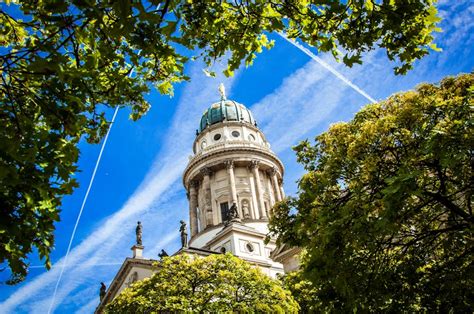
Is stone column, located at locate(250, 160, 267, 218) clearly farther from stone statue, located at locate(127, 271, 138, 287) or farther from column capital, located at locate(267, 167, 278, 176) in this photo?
stone statue, located at locate(127, 271, 138, 287)

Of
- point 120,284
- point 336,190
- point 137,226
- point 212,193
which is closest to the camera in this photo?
point 336,190

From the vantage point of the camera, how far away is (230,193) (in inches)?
1666

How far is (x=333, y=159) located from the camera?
454 inches

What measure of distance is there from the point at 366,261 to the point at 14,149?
8.56 m

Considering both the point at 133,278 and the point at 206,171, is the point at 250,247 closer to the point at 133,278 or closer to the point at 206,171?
the point at 133,278

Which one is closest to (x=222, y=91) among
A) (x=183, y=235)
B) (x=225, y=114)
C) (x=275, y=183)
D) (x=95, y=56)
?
(x=225, y=114)

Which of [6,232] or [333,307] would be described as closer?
[6,232]

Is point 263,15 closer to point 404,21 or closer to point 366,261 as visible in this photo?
point 404,21

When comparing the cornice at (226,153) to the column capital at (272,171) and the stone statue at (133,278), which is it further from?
the stone statue at (133,278)

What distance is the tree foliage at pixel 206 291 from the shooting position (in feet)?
59.0

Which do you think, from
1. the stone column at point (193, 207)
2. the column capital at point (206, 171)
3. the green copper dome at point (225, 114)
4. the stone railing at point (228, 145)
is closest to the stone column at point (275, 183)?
the stone railing at point (228, 145)

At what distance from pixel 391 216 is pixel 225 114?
45.8 metres

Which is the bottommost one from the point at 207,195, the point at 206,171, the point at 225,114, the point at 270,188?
the point at 207,195

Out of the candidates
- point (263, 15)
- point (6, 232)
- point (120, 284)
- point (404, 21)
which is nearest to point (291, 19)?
point (263, 15)
